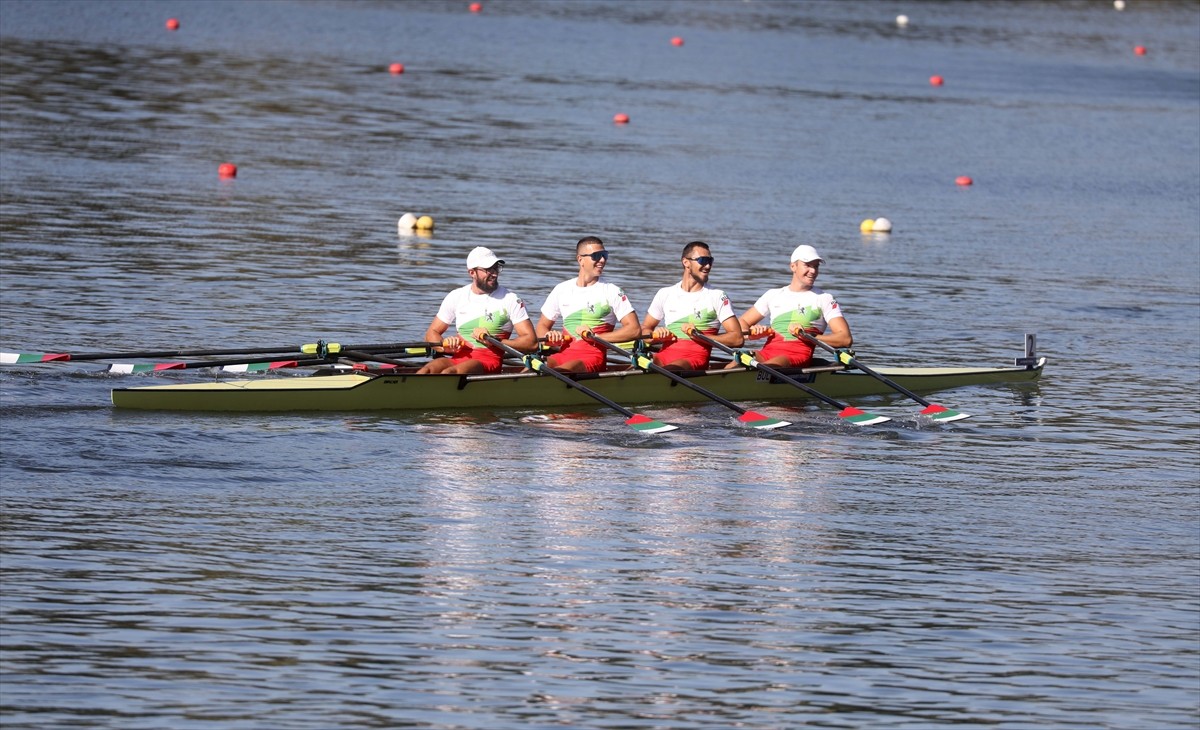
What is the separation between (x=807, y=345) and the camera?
17.8 meters

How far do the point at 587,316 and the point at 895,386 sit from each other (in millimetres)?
2889

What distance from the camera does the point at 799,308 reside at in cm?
1769

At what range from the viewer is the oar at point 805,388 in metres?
16.9

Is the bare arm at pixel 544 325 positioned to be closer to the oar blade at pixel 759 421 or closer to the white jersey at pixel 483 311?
the white jersey at pixel 483 311

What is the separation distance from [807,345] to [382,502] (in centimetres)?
572

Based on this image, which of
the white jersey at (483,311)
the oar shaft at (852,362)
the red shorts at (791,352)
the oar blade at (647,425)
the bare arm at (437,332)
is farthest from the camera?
the red shorts at (791,352)

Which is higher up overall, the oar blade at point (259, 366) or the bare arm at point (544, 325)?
the bare arm at point (544, 325)

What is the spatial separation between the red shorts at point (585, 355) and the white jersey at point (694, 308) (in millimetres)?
726

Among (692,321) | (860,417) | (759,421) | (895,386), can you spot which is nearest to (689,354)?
(692,321)

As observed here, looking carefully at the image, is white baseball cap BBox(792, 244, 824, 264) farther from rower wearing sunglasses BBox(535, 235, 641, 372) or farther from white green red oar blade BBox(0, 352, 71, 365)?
white green red oar blade BBox(0, 352, 71, 365)

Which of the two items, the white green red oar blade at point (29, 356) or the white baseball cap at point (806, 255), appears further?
the white baseball cap at point (806, 255)

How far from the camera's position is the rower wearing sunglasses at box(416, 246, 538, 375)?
54.1 ft

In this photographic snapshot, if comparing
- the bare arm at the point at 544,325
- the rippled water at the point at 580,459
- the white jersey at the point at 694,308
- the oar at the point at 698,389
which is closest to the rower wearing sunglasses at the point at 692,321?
the white jersey at the point at 694,308

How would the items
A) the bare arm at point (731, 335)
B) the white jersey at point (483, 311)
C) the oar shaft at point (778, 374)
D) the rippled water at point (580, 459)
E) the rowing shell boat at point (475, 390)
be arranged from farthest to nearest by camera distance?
the bare arm at point (731, 335)
the oar shaft at point (778, 374)
the white jersey at point (483, 311)
the rowing shell boat at point (475, 390)
the rippled water at point (580, 459)
